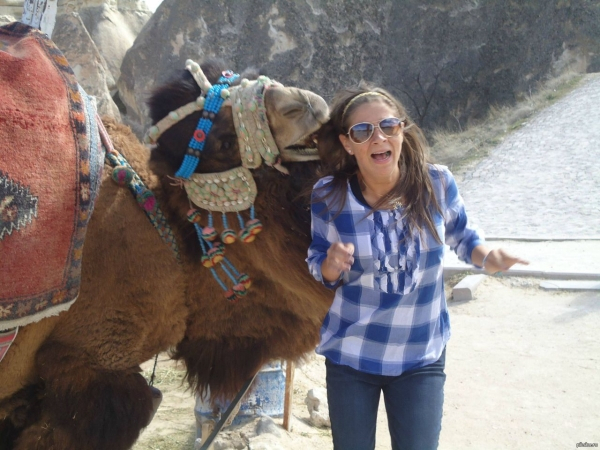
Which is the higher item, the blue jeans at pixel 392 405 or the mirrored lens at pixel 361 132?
the mirrored lens at pixel 361 132

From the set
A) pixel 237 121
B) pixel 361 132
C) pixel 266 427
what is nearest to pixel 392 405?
pixel 361 132

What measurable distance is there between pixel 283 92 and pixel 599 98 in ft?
36.7

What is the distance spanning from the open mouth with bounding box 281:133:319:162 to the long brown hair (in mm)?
45

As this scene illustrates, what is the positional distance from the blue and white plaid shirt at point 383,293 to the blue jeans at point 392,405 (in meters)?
0.05

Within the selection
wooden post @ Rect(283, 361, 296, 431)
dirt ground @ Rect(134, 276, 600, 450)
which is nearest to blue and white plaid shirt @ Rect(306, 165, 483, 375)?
dirt ground @ Rect(134, 276, 600, 450)

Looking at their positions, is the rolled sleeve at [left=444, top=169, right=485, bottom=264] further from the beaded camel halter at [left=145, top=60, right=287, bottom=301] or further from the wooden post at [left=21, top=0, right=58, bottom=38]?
the wooden post at [left=21, top=0, right=58, bottom=38]

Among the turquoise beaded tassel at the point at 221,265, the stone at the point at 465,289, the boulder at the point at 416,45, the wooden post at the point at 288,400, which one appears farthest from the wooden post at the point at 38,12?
the boulder at the point at 416,45

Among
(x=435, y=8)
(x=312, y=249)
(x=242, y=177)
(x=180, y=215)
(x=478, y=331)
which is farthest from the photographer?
(x=435, y=8)

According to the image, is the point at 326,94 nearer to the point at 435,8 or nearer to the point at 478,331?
the point at 435,8

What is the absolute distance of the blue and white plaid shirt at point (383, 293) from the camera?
7.36ft

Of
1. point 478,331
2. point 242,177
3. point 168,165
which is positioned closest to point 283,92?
point 242,177

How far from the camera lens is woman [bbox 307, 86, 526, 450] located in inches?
88.1

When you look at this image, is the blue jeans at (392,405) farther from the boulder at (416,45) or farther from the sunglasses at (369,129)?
the boulder at (416,45)

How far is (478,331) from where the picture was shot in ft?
18.7
